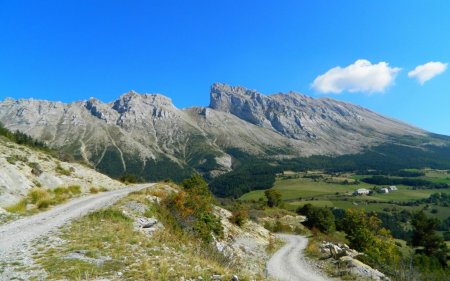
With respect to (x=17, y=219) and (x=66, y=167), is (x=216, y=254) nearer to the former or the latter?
(x=17, y=219)

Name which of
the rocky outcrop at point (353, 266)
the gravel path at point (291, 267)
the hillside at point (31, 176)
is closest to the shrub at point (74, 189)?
the hillside at point (31, 176)

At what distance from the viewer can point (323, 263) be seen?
39.3 metres

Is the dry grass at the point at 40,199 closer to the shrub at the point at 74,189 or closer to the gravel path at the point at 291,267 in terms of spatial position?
the shrub at the point at 74,189

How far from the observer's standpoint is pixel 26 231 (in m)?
18.3

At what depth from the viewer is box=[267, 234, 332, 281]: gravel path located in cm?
3219

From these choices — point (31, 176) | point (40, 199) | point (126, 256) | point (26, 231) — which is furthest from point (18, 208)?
point (126, 256)

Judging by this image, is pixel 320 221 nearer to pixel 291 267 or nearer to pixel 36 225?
pixel 291 267

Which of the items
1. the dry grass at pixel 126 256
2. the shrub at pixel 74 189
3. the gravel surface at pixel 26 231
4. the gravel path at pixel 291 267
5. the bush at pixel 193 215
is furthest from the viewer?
the shrub at pixel 74 189

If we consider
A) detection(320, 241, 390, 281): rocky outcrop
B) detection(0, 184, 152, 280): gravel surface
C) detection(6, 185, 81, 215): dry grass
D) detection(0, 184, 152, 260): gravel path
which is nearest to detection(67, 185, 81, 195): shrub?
detection(6, 185, 81, 215): dry grass

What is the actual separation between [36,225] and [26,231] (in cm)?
174

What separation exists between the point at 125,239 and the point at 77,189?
22.5 m

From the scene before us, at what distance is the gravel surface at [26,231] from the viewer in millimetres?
12375

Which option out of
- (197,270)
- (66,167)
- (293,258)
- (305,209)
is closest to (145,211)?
(197,270)

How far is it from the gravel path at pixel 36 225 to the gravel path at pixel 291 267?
1640cm
